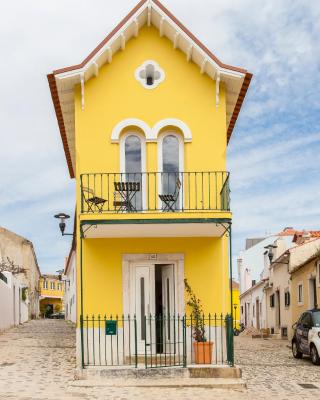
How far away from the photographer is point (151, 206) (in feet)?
53.0

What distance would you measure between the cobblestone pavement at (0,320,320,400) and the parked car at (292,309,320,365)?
1.01ft

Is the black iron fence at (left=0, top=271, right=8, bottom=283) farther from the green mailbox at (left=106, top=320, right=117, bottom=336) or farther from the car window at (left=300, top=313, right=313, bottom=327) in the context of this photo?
the green mailbox at (left=106, top=320, right=117, bottom=336)

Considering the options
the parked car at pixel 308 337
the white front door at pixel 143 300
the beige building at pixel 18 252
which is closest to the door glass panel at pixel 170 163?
the white front door at pixel 143 300

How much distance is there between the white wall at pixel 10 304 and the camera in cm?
3083

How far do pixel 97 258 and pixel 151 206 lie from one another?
6.06ft

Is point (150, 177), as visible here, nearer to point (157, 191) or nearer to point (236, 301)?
point (157, 191)

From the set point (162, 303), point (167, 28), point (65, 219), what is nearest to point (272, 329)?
point (65, 219)

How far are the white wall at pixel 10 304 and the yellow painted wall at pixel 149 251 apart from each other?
15.4 meters

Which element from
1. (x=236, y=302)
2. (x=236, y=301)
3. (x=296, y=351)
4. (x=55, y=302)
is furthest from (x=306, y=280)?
(x=55, y=302)

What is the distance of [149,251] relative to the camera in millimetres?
16062

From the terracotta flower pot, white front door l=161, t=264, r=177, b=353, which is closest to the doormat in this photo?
the terracotta flower pot

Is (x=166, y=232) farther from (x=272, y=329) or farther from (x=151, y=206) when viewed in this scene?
(x=272, y=329)

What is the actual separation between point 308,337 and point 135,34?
9837 mm

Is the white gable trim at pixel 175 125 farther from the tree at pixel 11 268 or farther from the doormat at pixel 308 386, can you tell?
the tree at pixel 11 268
